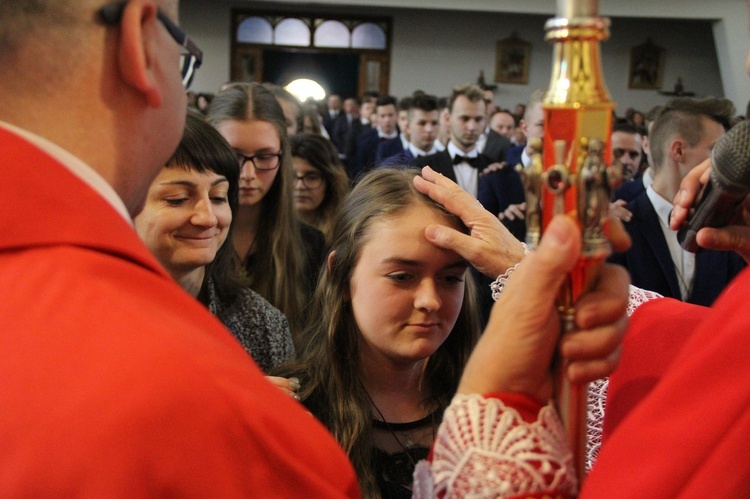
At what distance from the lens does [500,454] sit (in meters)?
1.06

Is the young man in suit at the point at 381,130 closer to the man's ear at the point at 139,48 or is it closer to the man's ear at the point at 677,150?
the man's ear at the point at 677,150

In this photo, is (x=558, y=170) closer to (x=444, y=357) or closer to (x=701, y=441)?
(x=701, y=441)

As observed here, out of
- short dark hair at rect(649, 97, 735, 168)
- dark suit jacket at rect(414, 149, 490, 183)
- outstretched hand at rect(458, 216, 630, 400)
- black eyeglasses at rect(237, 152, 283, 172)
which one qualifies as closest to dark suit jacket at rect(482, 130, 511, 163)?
dark suit jacket at rect(414, 149, 490, 183)

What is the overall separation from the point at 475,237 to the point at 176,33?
3.07 ft

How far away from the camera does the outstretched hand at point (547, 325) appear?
3.16 feet

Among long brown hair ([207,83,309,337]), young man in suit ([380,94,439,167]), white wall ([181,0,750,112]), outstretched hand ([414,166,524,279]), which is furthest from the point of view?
white wall ([181,0,750,112])

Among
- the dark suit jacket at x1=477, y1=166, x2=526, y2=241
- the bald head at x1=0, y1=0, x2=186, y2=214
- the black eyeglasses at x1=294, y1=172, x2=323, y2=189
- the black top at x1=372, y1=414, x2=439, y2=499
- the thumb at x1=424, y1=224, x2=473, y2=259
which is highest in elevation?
the bald head at x1=0, y1=0, x2=186, y2=214

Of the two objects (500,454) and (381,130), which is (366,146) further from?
(500,454)

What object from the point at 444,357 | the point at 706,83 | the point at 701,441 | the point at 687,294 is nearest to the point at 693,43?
the point at 706,83

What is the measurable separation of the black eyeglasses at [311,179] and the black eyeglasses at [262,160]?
110cm

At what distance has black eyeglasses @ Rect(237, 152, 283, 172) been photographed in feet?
10.5

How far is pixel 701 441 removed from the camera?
0.87 metres

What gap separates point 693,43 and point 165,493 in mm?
17727

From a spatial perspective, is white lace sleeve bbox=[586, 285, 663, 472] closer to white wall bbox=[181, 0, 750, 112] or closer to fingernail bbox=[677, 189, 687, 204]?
fingernail bbox=[677, 189, 687, 204]
